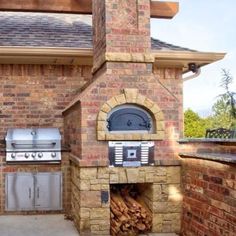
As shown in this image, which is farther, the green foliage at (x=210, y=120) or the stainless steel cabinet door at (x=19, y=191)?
the green foliage at (x=210, y=120)

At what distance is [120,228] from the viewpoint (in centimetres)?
565

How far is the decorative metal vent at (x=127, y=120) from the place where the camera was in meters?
5.91

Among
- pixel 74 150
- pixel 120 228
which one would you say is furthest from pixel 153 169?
pixel 74 150

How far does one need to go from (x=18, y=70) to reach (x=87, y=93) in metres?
2.20

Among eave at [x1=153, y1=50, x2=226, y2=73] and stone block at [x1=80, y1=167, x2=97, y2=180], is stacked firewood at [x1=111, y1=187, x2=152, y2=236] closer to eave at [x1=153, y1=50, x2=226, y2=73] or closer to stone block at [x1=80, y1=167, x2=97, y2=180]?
stone block at [x1=80, y1=167, x2=97, y2=180]

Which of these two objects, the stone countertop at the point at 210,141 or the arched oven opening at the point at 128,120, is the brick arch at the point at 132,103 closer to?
the arched oven opening at the point at 128,120

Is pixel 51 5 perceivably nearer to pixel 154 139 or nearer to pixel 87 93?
pixel 87 93

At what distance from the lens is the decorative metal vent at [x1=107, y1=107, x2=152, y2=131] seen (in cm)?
591

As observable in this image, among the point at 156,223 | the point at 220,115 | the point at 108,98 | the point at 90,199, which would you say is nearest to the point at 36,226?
the point at 90,199

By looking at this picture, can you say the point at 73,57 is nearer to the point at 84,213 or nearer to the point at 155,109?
the point at 155,109

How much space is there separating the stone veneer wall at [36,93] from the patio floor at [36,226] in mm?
1456

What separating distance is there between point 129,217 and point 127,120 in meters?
1.40

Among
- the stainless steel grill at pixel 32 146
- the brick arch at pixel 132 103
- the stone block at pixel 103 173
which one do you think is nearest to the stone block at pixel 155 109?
the brick arch at pixel 132 103

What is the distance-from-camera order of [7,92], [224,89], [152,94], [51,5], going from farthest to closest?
[224,89] → [51,5] → [7,92] → [152,94]
